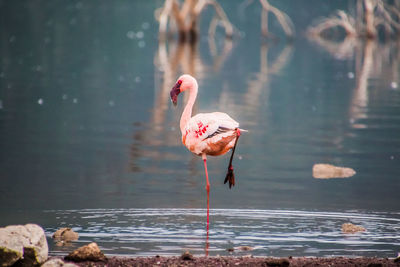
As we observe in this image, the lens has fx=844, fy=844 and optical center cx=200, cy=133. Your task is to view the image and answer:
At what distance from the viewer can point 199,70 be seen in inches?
1321

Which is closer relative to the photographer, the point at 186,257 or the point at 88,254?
the point at 88,254

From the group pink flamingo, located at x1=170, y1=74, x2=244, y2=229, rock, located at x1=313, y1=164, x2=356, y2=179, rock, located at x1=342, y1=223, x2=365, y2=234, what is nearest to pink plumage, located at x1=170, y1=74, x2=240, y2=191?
pink flamingo, located at x1=170, y1=74, x2=244, y2=229

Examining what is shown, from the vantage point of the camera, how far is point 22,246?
6977 mm

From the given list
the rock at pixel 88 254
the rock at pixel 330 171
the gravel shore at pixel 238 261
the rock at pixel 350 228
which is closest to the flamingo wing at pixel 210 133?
the rock at pixel 350 228

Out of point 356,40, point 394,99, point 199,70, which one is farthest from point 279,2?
point 394,99

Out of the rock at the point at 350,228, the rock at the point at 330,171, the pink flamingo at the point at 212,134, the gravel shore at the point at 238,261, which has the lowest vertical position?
the gravel shore at the point at 238,261

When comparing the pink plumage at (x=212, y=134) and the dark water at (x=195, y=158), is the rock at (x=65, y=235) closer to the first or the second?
the dark water at (x=195, y=158)

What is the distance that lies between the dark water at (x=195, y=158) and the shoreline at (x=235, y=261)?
18.9 inches

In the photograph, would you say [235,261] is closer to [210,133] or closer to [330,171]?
[210,133]

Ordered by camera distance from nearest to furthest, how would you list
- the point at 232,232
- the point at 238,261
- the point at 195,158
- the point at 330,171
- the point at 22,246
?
the point at 22,246 → the point at 238,261 → the point at 232,232 → the point at 330,171 → the point at 195,158

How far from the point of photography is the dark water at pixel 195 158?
895 cm

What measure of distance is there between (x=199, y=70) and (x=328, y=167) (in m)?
20.9

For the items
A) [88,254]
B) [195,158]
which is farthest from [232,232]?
[195,158]

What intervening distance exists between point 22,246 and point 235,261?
184cm
